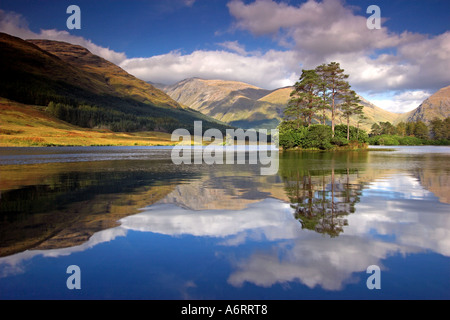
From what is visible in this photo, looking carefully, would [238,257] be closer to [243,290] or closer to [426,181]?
[243,290]

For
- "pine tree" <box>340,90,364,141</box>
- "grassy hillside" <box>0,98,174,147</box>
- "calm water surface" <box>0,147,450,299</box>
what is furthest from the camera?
"grassy hillside" <box>0,98,174,147</box>

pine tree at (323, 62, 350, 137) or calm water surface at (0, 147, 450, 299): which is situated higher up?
pine tree at (323, 62, 350, 137)

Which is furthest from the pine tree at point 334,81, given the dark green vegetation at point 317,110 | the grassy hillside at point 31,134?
the grassy hillside at point 31,134

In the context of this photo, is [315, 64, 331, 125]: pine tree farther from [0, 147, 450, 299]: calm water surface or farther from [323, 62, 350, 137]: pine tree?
[0, 147, 450, 299]: calm water surface

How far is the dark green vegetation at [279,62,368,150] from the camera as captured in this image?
78.4m

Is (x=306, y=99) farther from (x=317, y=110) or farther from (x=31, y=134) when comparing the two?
(x=31, y=134)

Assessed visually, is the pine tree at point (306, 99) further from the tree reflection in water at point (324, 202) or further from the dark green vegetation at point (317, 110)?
the tree reflection in water at point (324, 202)

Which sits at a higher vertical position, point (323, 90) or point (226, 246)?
point (323, 90)

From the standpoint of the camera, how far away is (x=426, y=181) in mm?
21469

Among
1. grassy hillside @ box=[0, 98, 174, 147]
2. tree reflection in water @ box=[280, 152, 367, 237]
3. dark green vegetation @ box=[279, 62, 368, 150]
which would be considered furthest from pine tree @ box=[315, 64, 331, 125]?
grassy hillside @ box=[0, 98, 174, 147]

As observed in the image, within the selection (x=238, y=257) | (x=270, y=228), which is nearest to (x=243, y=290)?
(x=238, y=257)

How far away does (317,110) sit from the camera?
79.8 meters

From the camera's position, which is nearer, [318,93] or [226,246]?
[226,246]

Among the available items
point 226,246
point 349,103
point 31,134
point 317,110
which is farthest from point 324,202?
point 31,134
